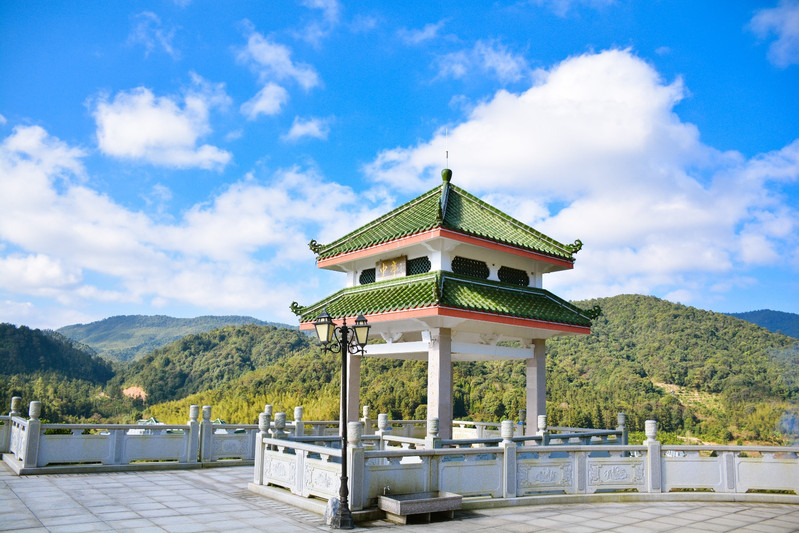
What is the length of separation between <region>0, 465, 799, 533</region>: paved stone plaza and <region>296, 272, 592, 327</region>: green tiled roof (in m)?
4.50

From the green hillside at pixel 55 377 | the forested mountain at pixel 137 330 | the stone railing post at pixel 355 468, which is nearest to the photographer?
the stone railing post at pixel 355 468

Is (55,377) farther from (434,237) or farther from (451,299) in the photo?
(451,299)

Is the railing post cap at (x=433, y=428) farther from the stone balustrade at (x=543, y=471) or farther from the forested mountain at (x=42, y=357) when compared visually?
the forested mountain at (x=42, y=357)

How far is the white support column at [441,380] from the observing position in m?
13.5

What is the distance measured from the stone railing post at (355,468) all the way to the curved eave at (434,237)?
5485 mm

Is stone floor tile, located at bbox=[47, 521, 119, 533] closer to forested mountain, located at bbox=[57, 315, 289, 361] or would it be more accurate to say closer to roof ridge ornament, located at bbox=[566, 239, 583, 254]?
roof ridge ornament, located at bbox=[566, 239, 583, 254]

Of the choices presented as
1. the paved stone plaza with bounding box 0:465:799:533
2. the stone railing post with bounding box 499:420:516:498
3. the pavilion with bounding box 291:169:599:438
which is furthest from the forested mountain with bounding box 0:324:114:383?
the stone railing post with bounding box 499:420:516:498

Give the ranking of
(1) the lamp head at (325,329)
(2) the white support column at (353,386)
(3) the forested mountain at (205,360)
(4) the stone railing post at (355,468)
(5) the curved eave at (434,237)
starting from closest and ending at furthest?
(4) the stone railing post at (355,468) → (1) the lamp head at (325,329) → (5) the curved eave at (434,237) → (2) the white support column at (353,386) → (3) the forested mountain at (205,360)

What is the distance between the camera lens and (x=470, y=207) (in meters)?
16.5

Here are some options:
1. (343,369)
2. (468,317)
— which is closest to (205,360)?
(468,317)

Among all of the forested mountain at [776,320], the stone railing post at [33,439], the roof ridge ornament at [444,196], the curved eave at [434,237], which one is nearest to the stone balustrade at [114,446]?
the stone railing post at [33,439]

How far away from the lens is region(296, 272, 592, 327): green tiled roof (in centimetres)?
1360

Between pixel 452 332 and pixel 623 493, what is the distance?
204 inches

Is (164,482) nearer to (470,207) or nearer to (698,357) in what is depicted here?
(470,207)
